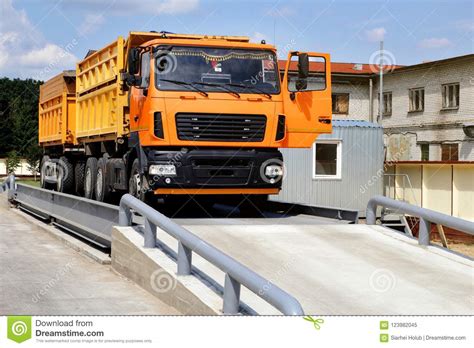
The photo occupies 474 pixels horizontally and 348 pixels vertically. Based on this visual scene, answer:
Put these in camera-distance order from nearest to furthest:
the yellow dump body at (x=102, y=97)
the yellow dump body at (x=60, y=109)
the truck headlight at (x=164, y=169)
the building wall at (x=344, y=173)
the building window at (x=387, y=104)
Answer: the truck headlight at (x=164, y=169)
the yellow dump body at (x=102, y=97)
the yellow dump body at (x=60, y=109)
the building wall at (x=344, y=173)
the building window at (x=387, y=104)

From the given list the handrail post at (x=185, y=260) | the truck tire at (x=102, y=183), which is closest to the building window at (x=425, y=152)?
the truck tire at (x=102, y=183)

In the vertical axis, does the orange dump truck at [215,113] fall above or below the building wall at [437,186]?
above

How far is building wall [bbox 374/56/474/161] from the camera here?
3469cm

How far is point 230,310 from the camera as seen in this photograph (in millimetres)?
6562

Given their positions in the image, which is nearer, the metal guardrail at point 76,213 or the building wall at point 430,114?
the metal guardrail at point 76,213

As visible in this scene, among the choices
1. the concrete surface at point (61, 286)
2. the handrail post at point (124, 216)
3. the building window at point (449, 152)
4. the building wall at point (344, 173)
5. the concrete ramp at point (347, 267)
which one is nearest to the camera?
the concrete ramp at point (347, 267)

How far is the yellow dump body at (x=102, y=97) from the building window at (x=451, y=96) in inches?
892

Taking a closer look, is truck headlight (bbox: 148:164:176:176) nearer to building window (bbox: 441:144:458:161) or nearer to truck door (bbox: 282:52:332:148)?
truck door (bbox: 282:52:332:148)

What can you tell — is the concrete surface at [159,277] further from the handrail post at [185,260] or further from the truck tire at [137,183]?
the truck tire at [137,183]

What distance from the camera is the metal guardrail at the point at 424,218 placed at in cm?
892

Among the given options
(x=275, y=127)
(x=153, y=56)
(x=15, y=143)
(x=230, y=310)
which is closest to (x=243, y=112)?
(x=275, y=127)

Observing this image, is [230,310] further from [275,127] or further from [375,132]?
[375,132]

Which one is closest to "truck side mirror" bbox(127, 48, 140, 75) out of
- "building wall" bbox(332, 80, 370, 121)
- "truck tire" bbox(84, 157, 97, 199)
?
"truck tire" bbox(84, 157, 97, 199)

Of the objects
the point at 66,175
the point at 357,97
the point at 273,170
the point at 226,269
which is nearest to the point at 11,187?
the point at 66,175
